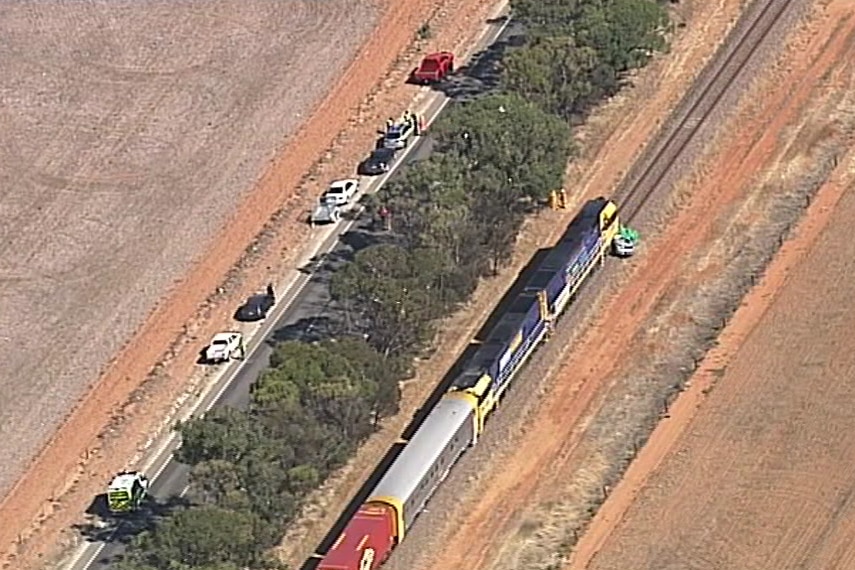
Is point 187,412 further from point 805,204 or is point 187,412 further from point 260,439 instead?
point 805,204

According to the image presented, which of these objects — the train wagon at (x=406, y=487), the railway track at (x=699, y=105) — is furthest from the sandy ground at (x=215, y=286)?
the railway track at (x=699, y=105)

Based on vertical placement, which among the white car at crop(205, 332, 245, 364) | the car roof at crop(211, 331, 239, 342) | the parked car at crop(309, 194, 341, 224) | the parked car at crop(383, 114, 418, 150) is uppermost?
the parked car at crop(383, 114, 418, 150)

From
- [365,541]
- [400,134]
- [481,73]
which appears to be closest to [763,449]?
[365,541]

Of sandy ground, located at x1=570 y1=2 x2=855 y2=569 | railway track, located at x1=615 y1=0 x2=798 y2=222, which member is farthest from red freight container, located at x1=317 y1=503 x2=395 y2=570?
railway track, located at x1=615 y1=0 x2=798 y2=222

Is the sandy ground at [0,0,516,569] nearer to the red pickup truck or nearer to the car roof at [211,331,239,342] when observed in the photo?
the red pickup truck

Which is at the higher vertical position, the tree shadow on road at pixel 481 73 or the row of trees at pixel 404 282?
the tree shadow on road at pixel 481 73

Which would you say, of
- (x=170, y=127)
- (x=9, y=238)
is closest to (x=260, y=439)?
(x=9, y=238)

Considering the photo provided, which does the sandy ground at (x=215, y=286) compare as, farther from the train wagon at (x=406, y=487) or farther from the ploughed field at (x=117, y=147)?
the train wagon at (x=406, y=487)
